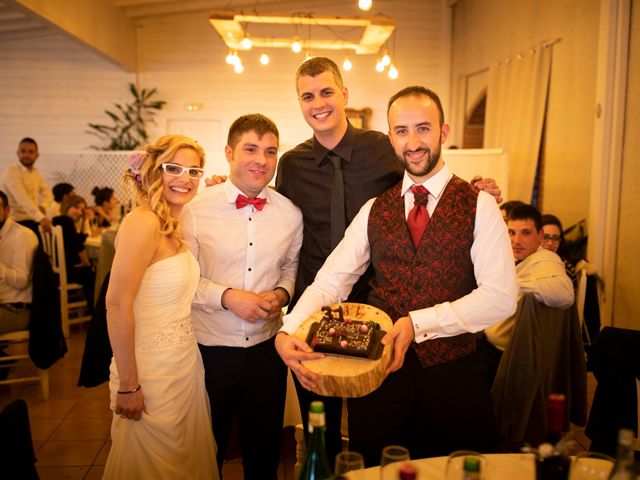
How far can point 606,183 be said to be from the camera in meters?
4.93

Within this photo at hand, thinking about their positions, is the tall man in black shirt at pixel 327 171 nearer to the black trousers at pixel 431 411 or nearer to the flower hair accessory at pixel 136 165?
the black trousers at pixel 431 411

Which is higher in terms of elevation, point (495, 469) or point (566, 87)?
point (566, 87)

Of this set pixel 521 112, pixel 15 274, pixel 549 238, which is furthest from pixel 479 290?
pixel 521 112

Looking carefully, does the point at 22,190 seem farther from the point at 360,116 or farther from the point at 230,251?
the point at 360,116

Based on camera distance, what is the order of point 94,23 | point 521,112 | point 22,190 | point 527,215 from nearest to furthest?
1. point 527,215
2. point 22,190
3. point 521,112
4. point 94,23

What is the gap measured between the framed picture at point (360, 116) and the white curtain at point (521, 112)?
283cm

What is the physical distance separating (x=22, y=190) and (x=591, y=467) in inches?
276

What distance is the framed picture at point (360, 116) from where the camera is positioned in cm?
1012

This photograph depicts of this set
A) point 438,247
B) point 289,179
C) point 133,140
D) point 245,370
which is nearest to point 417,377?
point 438,247

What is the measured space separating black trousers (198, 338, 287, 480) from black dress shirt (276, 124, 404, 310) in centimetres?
36

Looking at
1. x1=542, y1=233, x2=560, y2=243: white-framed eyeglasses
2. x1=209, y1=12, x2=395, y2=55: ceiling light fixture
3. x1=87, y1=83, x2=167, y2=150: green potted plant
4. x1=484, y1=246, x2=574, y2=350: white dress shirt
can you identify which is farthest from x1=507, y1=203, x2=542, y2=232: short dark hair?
x1=87, y1=83, x2=167, y2=150: green potted plant

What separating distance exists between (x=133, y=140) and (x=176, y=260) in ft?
28.4

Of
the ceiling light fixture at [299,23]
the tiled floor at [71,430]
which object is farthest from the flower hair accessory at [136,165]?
the ceiling light fixture at [299,23]

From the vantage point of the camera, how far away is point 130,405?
1.94 metres
